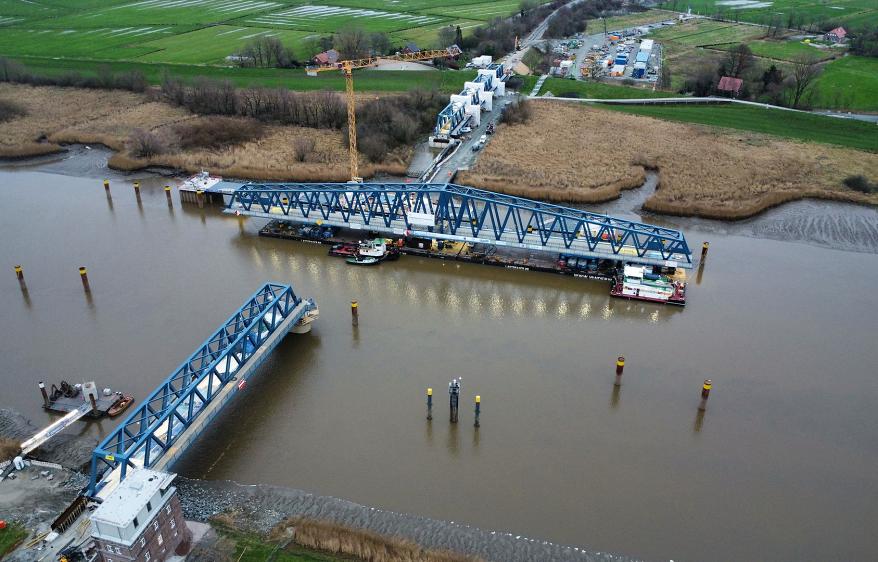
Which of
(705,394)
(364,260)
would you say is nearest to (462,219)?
(364,260)

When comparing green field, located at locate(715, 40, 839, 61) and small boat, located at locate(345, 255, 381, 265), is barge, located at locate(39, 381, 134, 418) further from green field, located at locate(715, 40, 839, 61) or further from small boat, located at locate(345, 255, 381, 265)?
green field, located at locate(715, 40, 839, 61)

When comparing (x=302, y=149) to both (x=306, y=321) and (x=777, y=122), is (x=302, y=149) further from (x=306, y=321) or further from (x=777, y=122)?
(x=777, y=122)

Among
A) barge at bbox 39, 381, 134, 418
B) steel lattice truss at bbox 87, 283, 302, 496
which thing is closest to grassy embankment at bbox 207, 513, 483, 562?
steel lattice truss at bbox 87, 283, 302, 496

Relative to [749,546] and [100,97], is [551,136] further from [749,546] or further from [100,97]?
[100,97]

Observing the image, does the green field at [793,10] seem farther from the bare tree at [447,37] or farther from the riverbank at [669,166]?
the riverbank at [669,166]

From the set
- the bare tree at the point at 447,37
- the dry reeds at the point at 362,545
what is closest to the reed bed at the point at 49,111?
the bare tree at the point at 447,37
